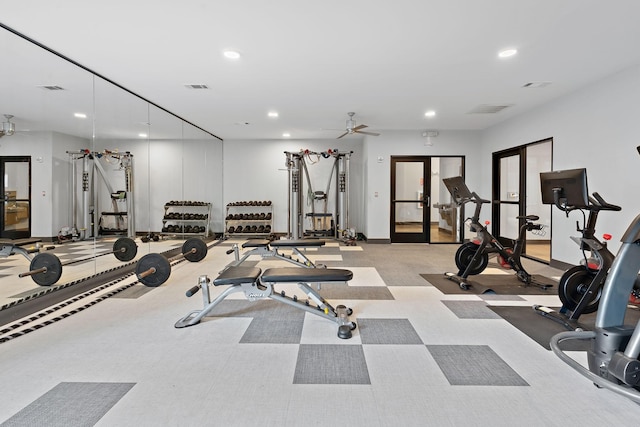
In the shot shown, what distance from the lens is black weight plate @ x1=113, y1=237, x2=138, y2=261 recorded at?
4305 millimetres

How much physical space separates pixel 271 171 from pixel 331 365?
6.59m

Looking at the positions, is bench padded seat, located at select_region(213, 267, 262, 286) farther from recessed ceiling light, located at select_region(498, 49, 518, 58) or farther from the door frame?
recessed ceiling light, located at select_region(498, 49, 518, 58)

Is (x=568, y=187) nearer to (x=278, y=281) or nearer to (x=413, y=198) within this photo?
(x=278, y=281)

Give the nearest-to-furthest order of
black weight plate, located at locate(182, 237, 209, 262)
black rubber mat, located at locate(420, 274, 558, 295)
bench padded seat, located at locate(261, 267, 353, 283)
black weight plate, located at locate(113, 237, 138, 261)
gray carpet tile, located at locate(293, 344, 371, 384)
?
gray carpet tile, located at locate(293, 344, 371, 384)
bench padded seat, located at locate(261, 267, 353, 283)
black rubber mat, located at locate(420, 274, 558, 295)
black weight plate, located at locate(113, 237, 138, 261)
black weight plate, located at locate(182, 237, 209, 262)

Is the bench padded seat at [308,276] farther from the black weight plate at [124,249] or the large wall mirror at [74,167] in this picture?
the black weight plate at [124,249]

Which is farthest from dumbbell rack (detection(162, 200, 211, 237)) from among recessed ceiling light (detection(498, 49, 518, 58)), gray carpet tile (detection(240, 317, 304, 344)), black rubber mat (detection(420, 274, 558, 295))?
recessed ceiling light (detection(498, 49, 518, 58))

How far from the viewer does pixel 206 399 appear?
1629 mm

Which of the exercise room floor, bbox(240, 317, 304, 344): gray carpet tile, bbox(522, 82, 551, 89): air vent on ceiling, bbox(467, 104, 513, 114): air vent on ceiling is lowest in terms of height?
the exercise room floor

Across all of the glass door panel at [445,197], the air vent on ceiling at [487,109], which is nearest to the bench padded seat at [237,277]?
the air vent on ceiling at [487,109]

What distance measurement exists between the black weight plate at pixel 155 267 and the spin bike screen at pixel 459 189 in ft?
10.2

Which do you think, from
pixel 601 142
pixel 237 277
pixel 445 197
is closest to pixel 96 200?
pixel 237 277

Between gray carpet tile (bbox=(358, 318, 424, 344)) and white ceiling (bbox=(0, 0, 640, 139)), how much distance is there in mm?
2386

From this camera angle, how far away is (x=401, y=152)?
7.13m

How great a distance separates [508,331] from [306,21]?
2.84m
